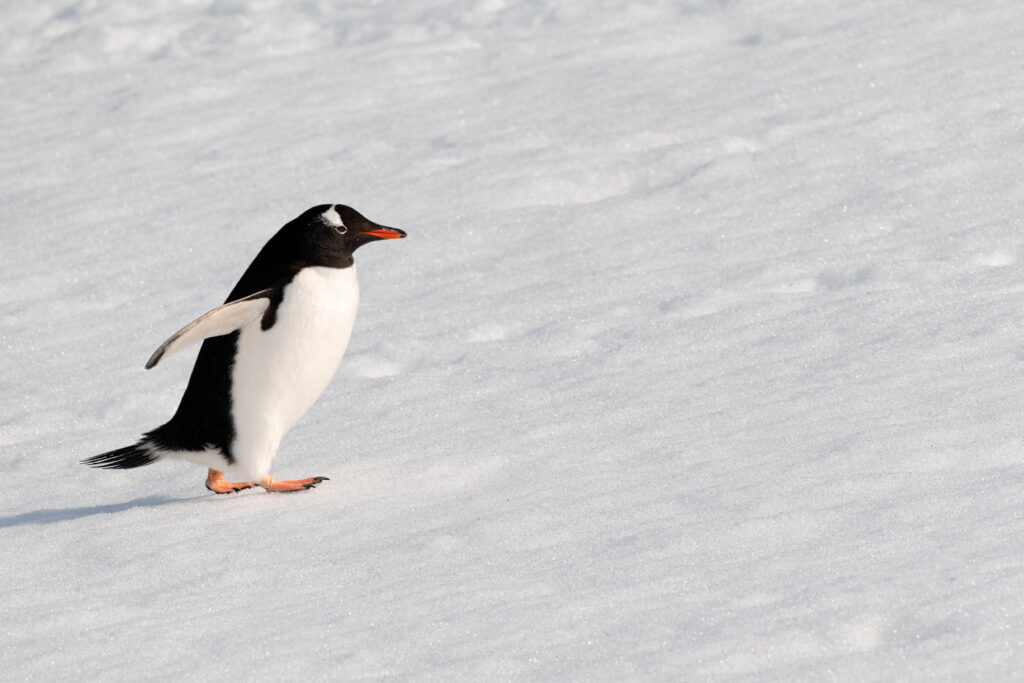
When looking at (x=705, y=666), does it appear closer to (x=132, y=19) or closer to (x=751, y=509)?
(x=751, y=509)

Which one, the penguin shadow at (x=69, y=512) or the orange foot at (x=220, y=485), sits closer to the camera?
the penguin shadow at (x=69, y=512)

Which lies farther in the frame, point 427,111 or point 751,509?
point 427,111

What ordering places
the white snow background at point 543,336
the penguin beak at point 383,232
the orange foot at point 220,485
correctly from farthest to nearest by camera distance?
the orange foot at point 220,485 < the penguin beak at point 383,232 < the white snow background at point 543,336

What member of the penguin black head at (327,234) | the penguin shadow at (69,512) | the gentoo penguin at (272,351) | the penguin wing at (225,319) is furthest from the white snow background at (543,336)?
the penguin black head at (327,234)

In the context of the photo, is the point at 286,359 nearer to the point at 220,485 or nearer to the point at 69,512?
the point at 220,485

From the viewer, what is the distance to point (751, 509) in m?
3.28

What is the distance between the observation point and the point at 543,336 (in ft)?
16.8

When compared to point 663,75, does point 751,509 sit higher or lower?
higher

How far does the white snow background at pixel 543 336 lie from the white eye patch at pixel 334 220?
696 millimetres

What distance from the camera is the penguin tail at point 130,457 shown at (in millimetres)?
4086

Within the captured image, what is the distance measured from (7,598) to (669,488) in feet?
5.30

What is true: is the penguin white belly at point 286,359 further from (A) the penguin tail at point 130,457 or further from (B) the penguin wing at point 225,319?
(A) the penguin tail at point 130,457

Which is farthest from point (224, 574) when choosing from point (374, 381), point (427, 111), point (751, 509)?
point (427, 111)

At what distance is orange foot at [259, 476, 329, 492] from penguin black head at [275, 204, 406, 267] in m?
0.61
